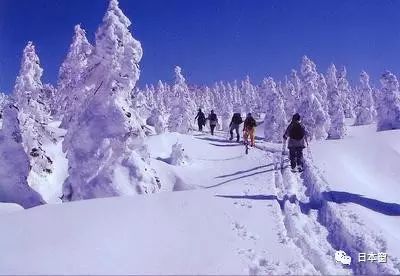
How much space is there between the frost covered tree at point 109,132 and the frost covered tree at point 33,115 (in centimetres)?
560

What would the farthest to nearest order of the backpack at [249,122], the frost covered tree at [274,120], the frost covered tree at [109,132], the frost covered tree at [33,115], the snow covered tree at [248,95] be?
the snow covered tree at [248,95], the frost covered tree at [274,120], the backpack at [249,122], the frost covered tree at [33,115], the frost covered tree at [109,132]

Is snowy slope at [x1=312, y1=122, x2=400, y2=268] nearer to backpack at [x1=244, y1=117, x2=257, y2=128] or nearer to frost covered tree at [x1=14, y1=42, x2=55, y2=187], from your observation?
backpack at [x1=244, y1=117, x2=257, y2=128]

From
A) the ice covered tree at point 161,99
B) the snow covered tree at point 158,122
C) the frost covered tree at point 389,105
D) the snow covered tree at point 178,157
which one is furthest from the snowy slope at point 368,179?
Result: the ice covered tree at point 161,99

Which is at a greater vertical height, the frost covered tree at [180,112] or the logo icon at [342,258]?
the frost covered tree at [180,112]

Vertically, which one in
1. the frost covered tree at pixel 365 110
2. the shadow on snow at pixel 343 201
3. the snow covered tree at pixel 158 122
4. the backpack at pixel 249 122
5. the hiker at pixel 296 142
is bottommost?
the shadow on snow at pixel 343 201

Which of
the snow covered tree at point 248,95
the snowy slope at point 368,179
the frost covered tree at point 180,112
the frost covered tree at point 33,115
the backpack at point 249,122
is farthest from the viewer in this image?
the snow covered tree at point 248,95

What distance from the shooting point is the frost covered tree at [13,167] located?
25.5m

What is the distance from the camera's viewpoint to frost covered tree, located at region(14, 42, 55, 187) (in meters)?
27.7

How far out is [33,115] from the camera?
36.0m

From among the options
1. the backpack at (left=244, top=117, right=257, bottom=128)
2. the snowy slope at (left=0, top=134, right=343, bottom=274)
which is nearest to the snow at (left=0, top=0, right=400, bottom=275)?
the snowy slope at (left=0, top=134, right=343, bottom=274)

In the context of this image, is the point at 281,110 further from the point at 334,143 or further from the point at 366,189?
the point at 366,189

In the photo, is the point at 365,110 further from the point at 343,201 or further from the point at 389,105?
the point at 343,201

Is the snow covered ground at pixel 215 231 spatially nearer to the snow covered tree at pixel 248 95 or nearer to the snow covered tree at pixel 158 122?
the snow covered tree at pixel 158 122

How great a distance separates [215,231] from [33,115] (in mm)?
28387
